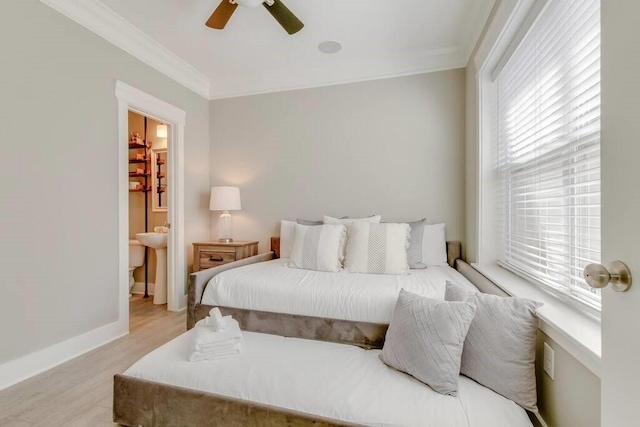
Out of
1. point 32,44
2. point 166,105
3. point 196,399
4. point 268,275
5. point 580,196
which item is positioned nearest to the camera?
point 580,196

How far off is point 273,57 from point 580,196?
113 inches

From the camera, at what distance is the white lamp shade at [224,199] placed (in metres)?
3.24

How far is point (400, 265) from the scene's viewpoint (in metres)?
2.36

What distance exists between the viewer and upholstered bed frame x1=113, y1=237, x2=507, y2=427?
3.99 feet

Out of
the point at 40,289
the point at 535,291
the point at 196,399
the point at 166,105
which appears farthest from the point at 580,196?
the point at 166,105

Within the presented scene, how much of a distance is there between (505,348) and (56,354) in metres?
2.80

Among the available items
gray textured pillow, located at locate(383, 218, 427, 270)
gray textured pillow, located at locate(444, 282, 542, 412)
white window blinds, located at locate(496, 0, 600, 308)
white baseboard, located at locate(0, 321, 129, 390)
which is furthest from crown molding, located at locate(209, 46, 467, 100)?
white baseboard, located at locate(0, 321, 129, 390)

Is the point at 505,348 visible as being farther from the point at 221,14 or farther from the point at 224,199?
the point at 224,199

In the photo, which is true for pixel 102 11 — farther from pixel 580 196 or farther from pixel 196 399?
pixel 580 196

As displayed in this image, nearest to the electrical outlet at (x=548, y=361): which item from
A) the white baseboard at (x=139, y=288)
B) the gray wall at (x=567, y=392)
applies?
the gray wall at (x=567, y=392)

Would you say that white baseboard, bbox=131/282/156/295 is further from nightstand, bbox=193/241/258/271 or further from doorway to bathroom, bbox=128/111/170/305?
nightstand, bbox=193/241/258/271

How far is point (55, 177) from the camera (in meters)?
2.09

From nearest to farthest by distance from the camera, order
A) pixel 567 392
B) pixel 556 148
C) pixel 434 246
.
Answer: pixel 567 392, pixel 556 148, pixel 434 246

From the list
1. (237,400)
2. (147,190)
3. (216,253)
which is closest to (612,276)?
(237,400)
